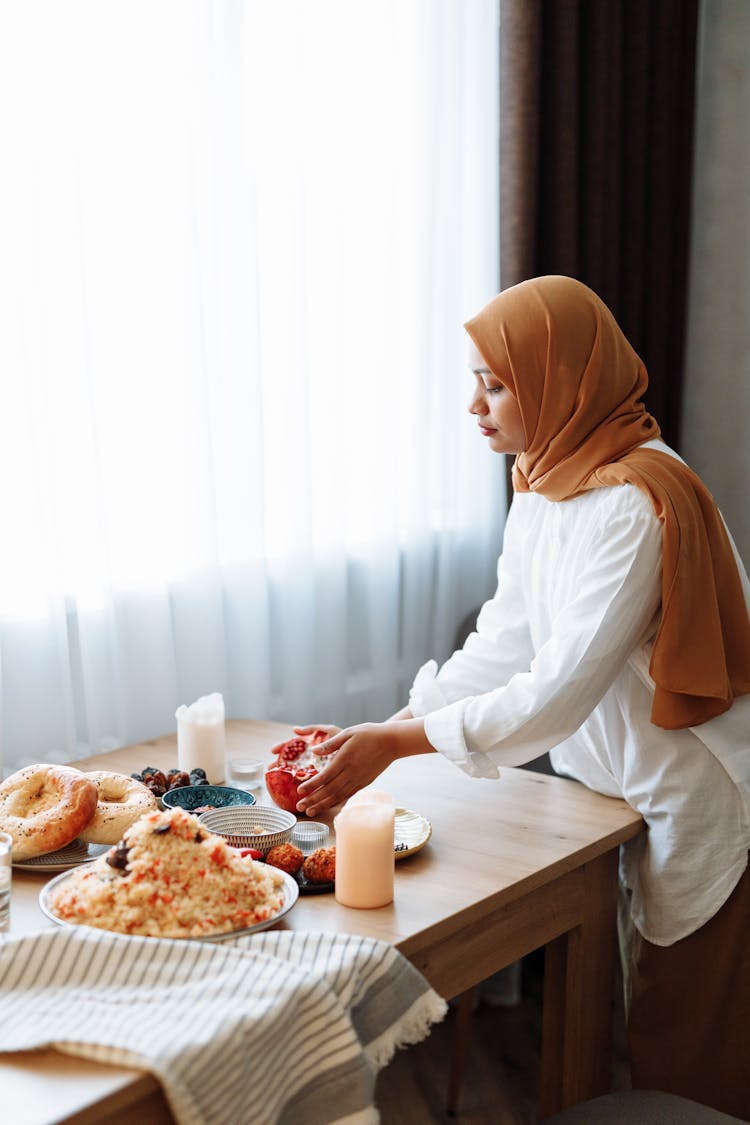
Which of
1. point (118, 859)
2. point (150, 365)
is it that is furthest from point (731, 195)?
point (118, 859)

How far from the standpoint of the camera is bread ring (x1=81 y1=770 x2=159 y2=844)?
1374mm

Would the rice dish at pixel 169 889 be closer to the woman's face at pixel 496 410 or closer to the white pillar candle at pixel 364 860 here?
the white pillar candle at pixel 364 860

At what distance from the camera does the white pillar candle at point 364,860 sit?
4.09 ft

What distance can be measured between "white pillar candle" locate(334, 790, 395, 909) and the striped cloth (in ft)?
0.41

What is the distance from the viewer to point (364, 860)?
1.24 metres

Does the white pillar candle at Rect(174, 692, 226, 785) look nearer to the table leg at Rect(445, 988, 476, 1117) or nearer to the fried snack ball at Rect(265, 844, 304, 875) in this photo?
the fried snack ball at Rect(265, 844, 304, 875)

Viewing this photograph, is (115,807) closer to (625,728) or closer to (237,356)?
(625,728)

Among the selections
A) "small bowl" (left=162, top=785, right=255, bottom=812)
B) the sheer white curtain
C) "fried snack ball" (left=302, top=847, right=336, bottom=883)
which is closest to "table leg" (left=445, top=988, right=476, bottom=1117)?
the sheer white curtain

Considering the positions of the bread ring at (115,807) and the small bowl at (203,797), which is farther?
the small bowl at (203,797)

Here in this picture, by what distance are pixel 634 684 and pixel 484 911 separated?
46 cm

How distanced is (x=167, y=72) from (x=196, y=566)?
0.84m

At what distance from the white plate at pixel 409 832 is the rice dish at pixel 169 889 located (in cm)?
24

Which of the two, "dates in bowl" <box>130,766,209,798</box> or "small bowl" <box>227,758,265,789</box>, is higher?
"dates in bowl" <box>130,766,209,798</box>

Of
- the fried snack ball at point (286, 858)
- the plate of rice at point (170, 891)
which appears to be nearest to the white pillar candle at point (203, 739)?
the fried snack ball at point (286, 858)
